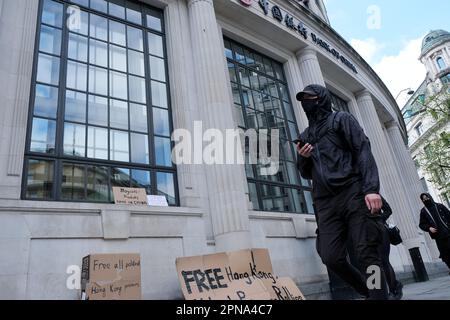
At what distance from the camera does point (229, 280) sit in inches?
214

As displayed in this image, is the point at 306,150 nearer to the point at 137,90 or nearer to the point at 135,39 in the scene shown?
the point at 137,90

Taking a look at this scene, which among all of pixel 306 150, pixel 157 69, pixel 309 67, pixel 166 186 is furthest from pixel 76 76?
pixel 309 67

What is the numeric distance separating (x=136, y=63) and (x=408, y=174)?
669 inches

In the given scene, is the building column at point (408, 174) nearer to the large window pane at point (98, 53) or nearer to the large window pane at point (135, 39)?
the large window pane at point (135, 39)

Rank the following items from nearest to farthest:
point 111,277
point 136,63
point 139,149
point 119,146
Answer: point 111,277
point 119,146
point 139,149
point 136,63

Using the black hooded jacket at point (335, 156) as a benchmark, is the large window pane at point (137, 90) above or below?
above

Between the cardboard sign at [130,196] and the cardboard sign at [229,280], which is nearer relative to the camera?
the cardboard sign at [229,280]

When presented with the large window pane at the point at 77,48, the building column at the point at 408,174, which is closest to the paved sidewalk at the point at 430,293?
the large window pane at the point at 77,48

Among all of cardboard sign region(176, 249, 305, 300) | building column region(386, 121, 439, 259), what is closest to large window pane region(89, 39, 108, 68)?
cardboard sign region(176, 249, 305, 300)

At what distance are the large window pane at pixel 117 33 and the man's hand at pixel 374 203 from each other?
741 cm

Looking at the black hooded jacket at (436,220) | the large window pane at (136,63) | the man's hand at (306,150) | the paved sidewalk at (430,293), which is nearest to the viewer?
the man's hand at (306,150)

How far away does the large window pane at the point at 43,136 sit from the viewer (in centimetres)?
626

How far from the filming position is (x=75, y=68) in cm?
730

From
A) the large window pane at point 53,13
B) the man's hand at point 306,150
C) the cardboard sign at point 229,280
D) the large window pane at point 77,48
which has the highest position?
the large window pane at point 53,13
